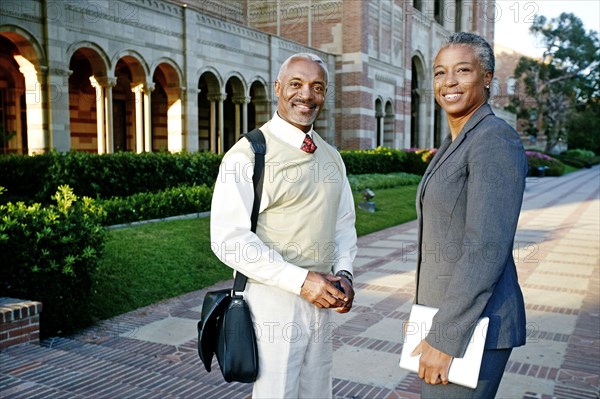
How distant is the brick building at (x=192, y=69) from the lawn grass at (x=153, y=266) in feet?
19.2

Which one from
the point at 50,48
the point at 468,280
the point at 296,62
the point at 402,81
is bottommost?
the point at 468,280

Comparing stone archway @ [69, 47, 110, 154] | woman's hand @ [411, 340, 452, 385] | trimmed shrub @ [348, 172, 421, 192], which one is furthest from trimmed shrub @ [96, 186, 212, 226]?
trimmed shrub @ [348, 172, 421, 192]

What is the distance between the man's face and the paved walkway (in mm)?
2457

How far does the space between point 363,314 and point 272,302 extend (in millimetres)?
4096

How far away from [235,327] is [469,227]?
1054 millimetres

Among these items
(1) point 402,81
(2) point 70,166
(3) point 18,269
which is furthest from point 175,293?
(1) point 402,81

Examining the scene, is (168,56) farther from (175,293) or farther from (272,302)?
(272,302)

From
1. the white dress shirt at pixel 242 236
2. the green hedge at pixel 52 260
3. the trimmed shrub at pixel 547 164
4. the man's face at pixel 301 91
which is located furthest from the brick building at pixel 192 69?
the white dress shirt at pixel 242 236

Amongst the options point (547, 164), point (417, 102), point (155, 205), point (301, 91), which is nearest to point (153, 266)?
point (155, 205)

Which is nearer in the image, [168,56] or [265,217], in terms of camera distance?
[265,217]

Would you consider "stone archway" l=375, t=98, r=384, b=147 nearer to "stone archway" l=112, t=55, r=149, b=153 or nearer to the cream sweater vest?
"stone archway" l=112, t=55, r=149, b=153

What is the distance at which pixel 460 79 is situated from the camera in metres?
2.06

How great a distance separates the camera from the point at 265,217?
7.80ft

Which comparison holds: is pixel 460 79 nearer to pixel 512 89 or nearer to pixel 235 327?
pixel 235 327
